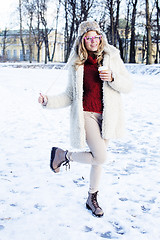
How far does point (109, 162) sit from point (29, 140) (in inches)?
72.8

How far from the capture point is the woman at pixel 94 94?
286cm

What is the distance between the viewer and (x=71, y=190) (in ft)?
11.9

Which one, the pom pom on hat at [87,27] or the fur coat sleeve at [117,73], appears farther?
the pom pom on hat at [87,27]

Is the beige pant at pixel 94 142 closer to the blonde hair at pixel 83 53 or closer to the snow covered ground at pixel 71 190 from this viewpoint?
the blonde hair at pixel 83 53

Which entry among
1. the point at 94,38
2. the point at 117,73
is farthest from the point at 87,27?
the point at 117,73

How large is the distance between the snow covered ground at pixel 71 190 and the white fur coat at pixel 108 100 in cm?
42

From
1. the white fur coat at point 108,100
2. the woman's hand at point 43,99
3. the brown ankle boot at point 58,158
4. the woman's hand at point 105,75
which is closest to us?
the woman's hand at point 105,75

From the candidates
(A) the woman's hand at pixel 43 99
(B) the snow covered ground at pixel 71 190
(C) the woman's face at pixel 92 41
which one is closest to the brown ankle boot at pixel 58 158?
(B) the snow covered ground at pixel 71 190

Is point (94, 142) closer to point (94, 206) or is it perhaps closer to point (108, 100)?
point (108, 100)

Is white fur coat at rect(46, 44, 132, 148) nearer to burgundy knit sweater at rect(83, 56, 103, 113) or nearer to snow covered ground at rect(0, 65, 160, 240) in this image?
burgundy knit sweater at rect(83, 56, 103, 113)

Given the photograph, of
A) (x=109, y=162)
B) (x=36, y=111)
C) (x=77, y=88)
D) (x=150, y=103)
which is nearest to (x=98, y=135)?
(x=77, y=88)

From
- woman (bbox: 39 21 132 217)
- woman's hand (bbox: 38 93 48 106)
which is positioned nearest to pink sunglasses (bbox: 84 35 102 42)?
woman (bbox: 39 21 132 217)

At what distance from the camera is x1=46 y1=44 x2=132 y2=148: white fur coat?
285cm

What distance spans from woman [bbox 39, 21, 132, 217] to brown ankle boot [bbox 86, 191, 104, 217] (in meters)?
0.40
